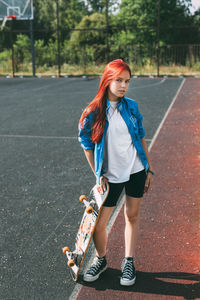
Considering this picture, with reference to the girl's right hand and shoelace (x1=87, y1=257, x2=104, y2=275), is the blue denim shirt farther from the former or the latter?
shoelace (x1=87, y1=257, x2=104, y2=275)

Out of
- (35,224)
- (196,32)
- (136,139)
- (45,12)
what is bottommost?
(35,224)

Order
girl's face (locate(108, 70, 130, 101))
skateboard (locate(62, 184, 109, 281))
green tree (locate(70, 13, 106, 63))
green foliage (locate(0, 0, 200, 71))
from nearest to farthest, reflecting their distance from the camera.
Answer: girl's face (locate(108, 70, 130, 101)) < skateboard (locate(62, 184, 109, 281)) < green foliage (locate(0, 0, 200, 71)) < green tree (locate(70, 13, 106, 63))

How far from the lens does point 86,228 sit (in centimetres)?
337

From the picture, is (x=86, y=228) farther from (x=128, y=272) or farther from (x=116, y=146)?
(x=116, y=146)

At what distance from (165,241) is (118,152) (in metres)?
1.47

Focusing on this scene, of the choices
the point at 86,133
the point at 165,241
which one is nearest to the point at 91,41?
the point at 165,241

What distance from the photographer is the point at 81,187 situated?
229 inches

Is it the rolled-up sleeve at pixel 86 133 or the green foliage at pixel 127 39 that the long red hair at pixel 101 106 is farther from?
the green foliage at pixel 127 39

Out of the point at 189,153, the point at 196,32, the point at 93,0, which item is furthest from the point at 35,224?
the point at 93,0

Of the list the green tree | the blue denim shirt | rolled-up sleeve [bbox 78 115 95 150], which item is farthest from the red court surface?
the green tree

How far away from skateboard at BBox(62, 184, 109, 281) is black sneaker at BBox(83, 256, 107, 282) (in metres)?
0.11

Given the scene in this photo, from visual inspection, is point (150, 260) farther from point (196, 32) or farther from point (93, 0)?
point (93, 0)

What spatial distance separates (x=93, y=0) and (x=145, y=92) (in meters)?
36.5

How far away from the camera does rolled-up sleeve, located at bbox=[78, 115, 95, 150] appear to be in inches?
125
